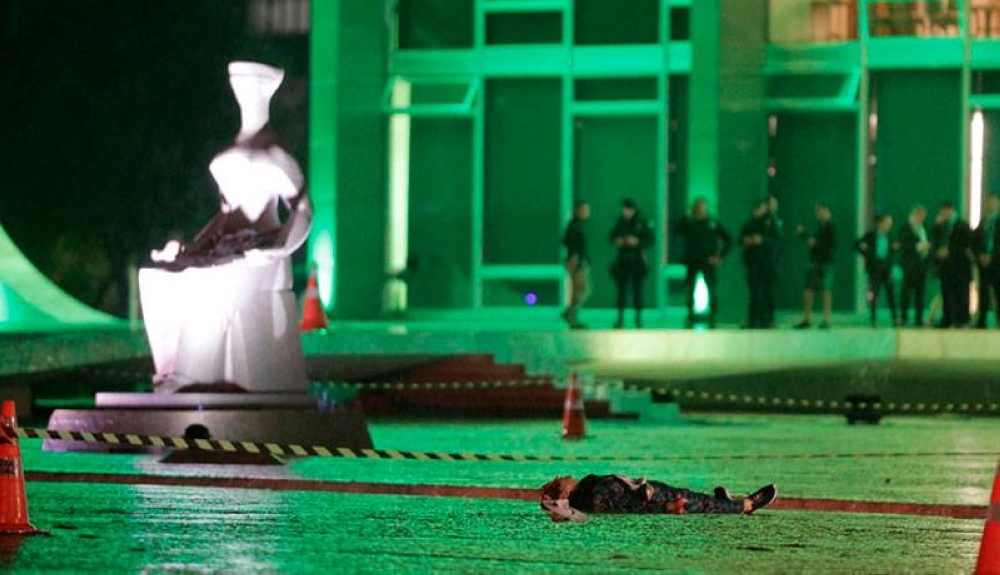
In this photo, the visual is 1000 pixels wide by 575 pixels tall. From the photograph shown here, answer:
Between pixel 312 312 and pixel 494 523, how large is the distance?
53.3 ft

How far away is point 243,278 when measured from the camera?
18.7 meters

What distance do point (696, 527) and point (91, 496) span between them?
4315mm

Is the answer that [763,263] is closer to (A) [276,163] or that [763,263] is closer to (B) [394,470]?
(A) [276,163]

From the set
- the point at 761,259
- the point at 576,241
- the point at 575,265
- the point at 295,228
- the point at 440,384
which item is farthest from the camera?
the point at 575,265

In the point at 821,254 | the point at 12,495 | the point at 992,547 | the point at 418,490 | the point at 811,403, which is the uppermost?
the point at 821,254

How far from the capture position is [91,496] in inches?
555

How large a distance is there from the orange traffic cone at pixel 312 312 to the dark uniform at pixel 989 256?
29.2ft

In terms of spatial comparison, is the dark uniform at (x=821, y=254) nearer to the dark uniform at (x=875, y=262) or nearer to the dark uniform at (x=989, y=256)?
the dark uniform at (x=875, y=262)

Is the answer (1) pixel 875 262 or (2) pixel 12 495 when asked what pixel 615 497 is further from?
(1) pixel 875 262

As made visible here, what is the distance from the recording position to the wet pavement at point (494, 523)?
1023cm

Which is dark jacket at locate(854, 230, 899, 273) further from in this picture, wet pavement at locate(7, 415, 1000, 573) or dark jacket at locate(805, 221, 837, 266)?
wet pavement at locate(7, 415, 1000, 573)

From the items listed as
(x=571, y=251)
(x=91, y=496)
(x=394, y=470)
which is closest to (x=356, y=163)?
(x=571, y=251)

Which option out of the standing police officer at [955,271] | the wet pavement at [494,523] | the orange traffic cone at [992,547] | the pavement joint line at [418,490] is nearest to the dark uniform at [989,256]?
the standing police officer at [955,271]

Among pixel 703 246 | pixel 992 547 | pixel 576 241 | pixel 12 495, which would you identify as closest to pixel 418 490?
pixel 12 495
